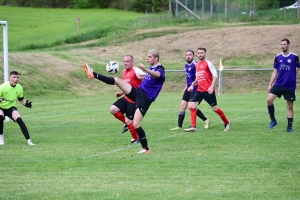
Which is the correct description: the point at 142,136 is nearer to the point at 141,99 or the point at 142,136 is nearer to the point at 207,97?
the point at 141,99

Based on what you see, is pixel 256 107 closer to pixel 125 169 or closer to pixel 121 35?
pixel 125 169

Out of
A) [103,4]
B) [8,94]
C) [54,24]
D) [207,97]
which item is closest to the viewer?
[8,94]

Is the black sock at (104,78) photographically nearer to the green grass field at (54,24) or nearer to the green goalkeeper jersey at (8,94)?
the green goalkeeper jersey at (8,94)

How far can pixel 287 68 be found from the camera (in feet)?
51.3

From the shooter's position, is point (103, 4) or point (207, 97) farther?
point (103, 4)

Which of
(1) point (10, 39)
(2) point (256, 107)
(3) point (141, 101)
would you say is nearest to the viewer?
(3) point (141, 101)

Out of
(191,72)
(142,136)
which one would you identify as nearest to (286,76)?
(191,72)

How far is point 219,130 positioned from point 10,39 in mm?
41319

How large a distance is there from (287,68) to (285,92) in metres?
0.60

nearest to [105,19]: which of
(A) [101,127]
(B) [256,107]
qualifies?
(B) [256,107]

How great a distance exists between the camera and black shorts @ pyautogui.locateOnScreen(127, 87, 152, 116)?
42.0 ft

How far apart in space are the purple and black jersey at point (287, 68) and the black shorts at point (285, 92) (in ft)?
0.27

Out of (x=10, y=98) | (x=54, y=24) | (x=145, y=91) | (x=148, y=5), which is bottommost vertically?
(x=10, y=98)

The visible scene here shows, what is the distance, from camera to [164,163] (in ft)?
38.2
